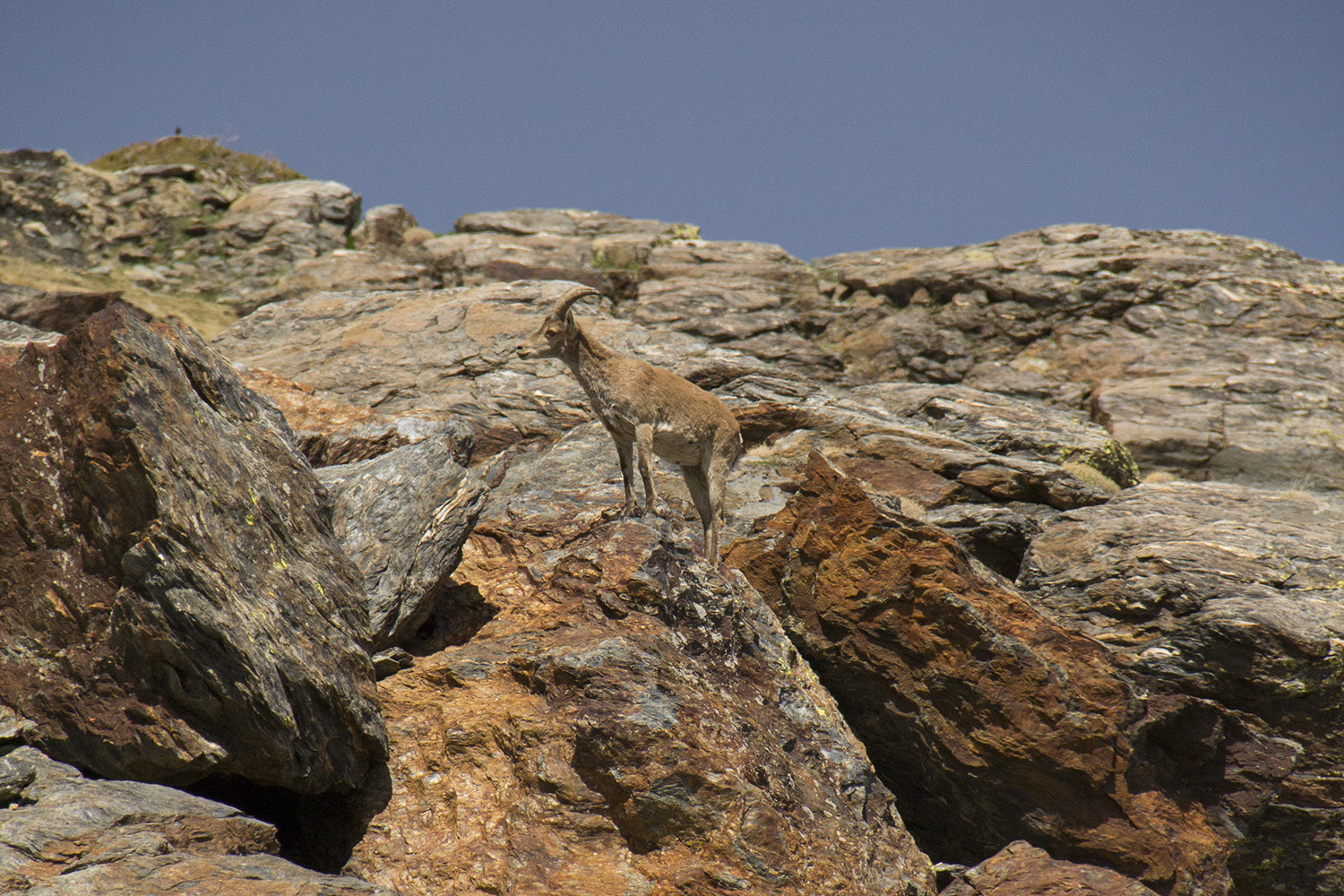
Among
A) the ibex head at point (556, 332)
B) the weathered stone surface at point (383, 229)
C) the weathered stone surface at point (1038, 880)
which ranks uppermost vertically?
the weathered stone surface at point (383, 229)

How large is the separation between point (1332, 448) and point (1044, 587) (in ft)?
44.2

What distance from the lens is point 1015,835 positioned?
10938 millimetres

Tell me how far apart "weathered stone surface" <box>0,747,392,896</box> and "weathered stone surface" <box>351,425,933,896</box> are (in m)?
1.23

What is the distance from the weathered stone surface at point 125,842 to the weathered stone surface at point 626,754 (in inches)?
48.2

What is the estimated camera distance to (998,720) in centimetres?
1081

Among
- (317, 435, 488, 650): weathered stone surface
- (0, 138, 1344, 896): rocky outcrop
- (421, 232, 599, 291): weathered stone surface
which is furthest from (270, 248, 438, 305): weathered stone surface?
(317, 435, 488, 650): weathered stone surface

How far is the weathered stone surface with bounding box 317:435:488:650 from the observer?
9.88 m

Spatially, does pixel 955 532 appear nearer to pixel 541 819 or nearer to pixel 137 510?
pixel 541 819

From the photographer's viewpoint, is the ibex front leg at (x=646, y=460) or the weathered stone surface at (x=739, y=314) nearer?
the ibex front leg at (x=646, y=460)

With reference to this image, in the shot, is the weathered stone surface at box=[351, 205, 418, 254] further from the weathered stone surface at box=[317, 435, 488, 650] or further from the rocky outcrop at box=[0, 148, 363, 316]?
the weathered stone surface at box=[317, 435, 488, 650]

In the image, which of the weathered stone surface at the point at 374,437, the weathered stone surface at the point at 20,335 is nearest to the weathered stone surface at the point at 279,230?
the weathered stone surface at the point at 20,335

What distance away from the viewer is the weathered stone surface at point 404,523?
389 inches

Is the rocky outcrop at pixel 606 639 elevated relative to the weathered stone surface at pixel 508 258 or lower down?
lower down

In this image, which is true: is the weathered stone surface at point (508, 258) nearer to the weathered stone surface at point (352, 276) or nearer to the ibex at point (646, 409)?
the weathered stone surface at point (352, 276)
